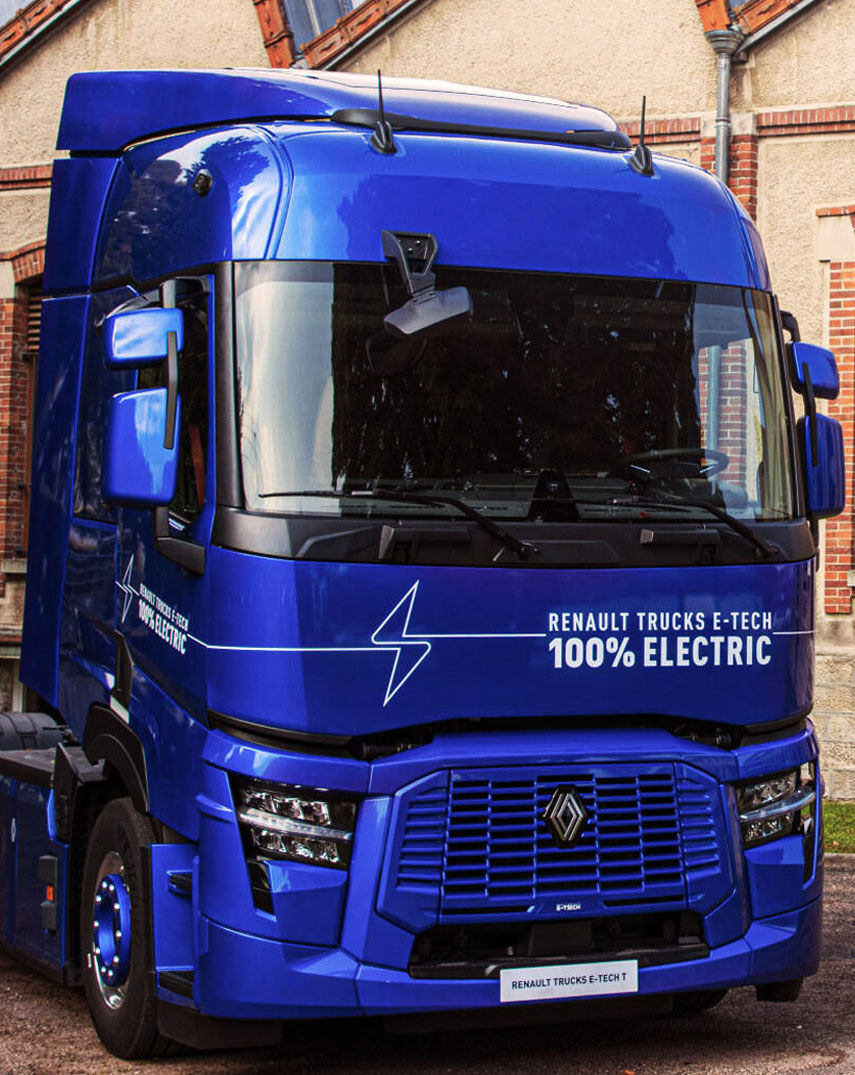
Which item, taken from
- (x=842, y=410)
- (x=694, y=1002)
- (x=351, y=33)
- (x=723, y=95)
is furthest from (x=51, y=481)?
(x=351, y=33)

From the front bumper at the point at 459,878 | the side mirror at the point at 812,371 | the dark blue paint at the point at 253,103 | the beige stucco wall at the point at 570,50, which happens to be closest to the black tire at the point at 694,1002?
the front bumper at the point at 459,878

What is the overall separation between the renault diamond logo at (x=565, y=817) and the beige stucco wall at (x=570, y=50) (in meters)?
9.78

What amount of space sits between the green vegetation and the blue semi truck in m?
5.38

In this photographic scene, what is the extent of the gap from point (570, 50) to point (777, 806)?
10.1 meters

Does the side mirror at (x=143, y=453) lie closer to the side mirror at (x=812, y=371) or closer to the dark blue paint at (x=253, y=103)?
the dark blue paint at (x=253, y=103)

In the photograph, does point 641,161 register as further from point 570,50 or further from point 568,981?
point 570,50

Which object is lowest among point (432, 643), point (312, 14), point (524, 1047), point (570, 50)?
point (524, 1047)

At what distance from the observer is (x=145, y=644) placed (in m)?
6.14

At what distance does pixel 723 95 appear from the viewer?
47.1 feet

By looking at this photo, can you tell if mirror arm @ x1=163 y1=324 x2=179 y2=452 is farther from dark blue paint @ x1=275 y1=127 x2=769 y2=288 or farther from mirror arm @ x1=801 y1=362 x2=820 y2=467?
mirror arm @ x1=801 y1=362 x2=820 y2=467

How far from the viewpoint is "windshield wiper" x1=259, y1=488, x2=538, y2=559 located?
5.65 metres

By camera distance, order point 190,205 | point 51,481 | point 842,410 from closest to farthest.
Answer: point 190,205, point 51,481, point 842,410

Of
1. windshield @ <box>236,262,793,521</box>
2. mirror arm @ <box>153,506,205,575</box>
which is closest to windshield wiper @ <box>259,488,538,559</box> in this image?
windshield @ <box>236,262,793,521</box>

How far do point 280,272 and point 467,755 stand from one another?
5.05 ft
